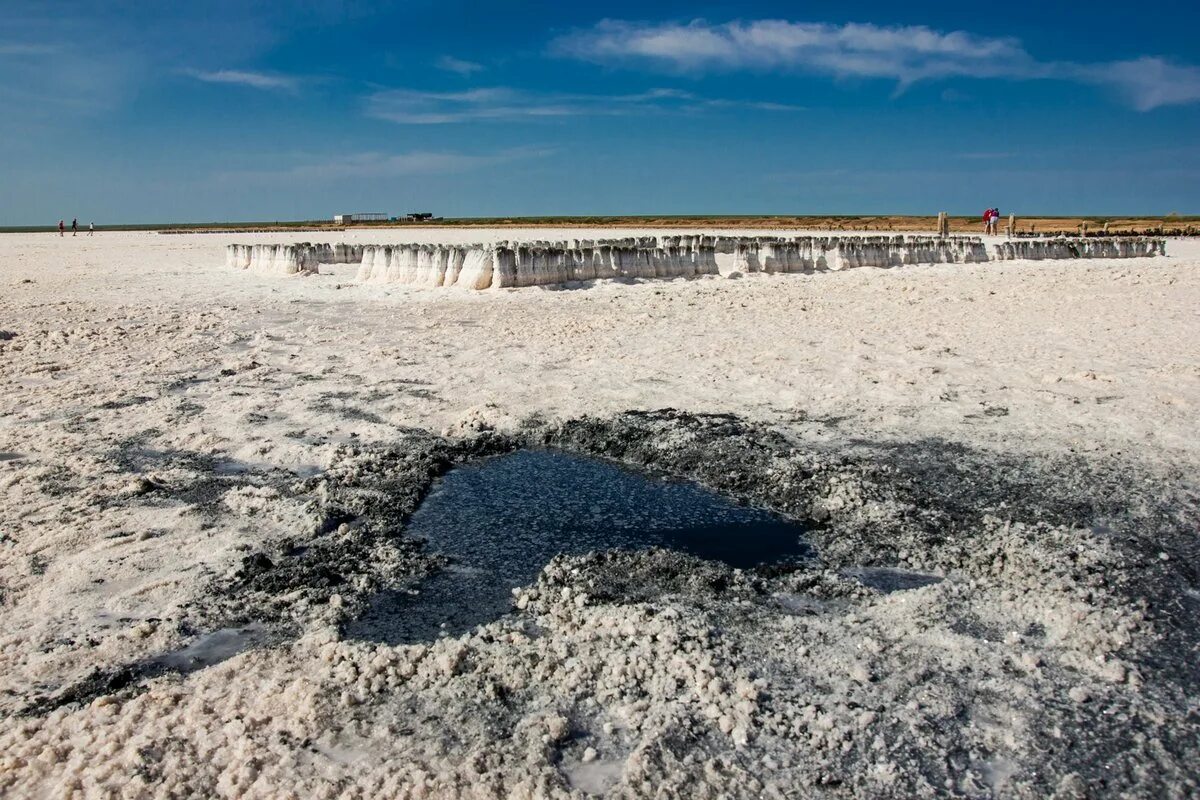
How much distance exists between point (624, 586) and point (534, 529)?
0.84m

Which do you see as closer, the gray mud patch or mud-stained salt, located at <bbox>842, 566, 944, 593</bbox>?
the gray mud patch

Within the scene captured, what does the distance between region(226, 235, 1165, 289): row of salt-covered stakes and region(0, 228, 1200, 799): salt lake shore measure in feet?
18.6

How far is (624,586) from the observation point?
140 inches

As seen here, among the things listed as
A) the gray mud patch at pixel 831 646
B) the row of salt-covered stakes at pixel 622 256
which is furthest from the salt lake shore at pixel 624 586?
the row of salt-covered stakes at pixel 622 256

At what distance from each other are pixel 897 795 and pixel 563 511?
2430mm

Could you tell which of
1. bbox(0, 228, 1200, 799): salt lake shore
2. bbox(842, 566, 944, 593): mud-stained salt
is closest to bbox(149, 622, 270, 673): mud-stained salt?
bbox(0, 228, 1200, 799): salt lake shore

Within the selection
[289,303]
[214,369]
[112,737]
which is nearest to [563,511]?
[112,737]

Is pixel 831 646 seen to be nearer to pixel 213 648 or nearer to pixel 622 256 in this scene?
pixel 213 648

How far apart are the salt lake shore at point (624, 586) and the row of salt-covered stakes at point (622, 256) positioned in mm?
5659

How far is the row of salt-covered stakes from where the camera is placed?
13477 millimetres

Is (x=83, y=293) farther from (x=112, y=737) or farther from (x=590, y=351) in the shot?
(x=112, y=737)

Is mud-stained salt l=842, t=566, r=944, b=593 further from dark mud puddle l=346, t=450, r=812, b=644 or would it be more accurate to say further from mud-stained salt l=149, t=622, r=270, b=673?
mud-stained salt l=149, t=622, r=270, b=673

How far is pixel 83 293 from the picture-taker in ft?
45.6

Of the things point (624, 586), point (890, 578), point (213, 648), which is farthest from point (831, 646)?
point (213, 648)
